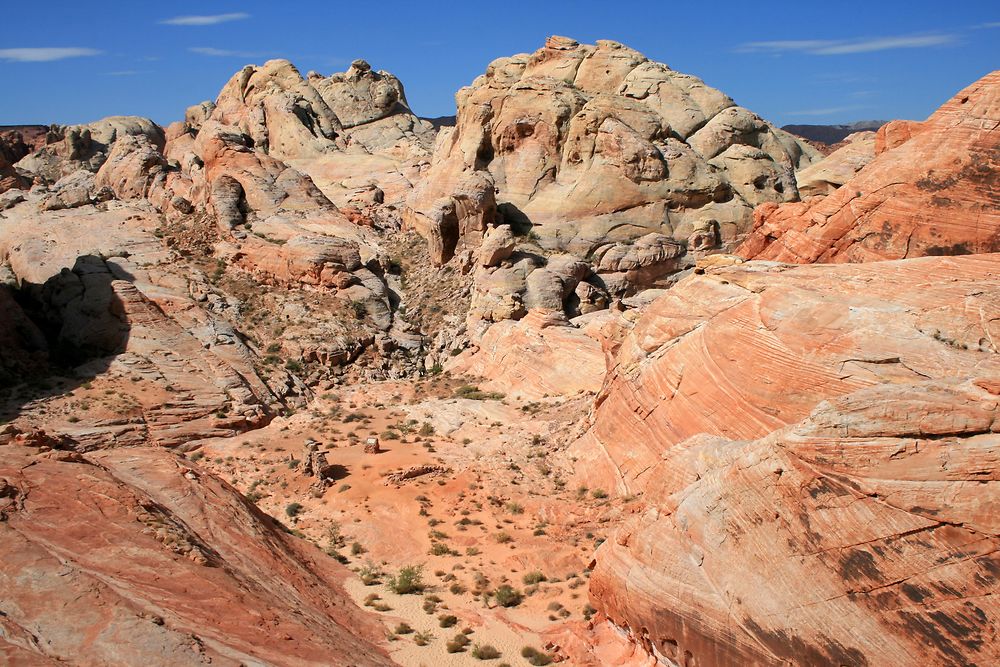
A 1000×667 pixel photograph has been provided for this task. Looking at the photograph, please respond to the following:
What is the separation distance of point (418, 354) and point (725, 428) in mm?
22546

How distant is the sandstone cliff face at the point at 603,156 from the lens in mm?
Answer: 42000

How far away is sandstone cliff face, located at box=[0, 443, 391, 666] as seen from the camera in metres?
10.4

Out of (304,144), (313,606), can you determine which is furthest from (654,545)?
(304,144)

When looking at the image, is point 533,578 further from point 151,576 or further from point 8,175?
point 8,175

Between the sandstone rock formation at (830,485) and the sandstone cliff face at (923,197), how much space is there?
6.97 ft

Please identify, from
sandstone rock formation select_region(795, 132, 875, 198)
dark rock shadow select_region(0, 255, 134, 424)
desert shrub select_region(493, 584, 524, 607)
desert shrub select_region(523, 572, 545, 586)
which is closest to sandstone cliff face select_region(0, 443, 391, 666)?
desert shrub select_region(493, 584, 524, 607)

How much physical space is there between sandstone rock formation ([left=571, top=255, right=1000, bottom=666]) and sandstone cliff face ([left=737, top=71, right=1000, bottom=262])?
2124mm

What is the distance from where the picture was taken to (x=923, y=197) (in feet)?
61.1

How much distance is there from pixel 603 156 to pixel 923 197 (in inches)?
995

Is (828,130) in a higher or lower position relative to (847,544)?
higher

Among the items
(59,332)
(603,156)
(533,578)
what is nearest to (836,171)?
(603,156)

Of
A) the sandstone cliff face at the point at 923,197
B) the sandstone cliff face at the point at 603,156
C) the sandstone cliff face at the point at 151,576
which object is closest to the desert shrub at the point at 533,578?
the sandstone cliff face at the point at 151,576

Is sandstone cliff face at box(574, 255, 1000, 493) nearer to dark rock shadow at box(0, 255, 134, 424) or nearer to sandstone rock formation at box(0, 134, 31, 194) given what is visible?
dark rock shadow at box(0, 255, 134, 424)

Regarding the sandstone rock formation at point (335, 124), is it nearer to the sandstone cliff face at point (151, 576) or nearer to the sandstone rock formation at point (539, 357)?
the sandstone rock formation at point (539, 357)
